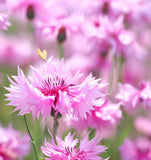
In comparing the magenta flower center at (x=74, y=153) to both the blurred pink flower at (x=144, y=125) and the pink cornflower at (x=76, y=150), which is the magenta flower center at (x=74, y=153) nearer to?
the pink cornflower at (x=76, y=150)

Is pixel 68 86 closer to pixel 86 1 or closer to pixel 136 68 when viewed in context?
pixel 86 1

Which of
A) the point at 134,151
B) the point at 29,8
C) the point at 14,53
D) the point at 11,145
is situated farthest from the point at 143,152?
the point at 14,53

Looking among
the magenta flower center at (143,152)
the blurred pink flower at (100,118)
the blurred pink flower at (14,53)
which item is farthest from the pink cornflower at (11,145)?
the blurred pink flower at (14,53)

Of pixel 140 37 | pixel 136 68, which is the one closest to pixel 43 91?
pixel 136 68

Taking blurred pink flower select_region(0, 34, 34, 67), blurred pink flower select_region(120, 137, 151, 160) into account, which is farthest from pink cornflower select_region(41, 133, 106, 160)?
blurred pink flower select_region(0, 34, 34, 67)

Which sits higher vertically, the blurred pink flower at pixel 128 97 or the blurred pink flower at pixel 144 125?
the blurred pink flower at pixel 128 97
